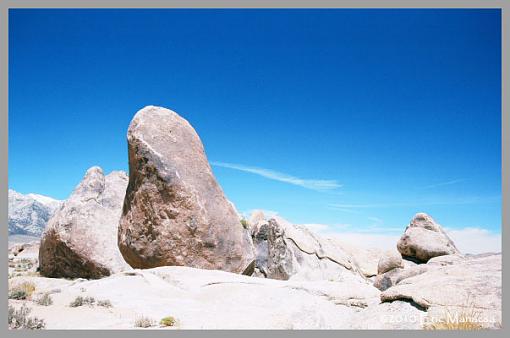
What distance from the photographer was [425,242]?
28.0m

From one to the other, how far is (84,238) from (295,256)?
9366mm

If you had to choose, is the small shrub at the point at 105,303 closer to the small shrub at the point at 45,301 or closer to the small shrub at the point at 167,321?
the small shrub at the point at 45,301

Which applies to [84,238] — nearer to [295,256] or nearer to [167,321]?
[295,256]

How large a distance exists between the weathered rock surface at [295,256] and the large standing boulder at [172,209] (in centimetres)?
451

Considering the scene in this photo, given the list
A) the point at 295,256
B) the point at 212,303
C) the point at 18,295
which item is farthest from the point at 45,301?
the point at 295,256

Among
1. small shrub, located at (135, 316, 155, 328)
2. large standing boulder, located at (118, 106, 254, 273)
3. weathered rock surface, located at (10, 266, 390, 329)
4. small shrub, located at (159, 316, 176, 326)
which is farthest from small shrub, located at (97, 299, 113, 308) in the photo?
large standing boulder, located at (118, 106, 254, 273)

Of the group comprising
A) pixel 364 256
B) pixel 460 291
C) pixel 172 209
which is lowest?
pixel 364 256

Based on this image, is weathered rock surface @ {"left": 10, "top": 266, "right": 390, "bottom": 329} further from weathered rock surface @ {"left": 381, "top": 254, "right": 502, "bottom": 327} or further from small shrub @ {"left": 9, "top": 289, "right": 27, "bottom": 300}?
small shrub @ {"left": 9, "top": 289, "right": 27, "bottom": 300}

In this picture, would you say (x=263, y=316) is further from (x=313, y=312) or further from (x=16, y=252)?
(x=16, y=252)

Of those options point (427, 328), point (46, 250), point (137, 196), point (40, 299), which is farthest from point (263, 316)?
point (46, 250)

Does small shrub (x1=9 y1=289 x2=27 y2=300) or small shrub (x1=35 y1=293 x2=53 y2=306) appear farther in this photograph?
small shrub (x1=9 y1=289 x2=27 y2=300)

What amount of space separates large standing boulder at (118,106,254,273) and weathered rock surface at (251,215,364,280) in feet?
14.8

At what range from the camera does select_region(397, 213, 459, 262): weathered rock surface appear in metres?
27.5

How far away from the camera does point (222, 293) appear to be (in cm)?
987
